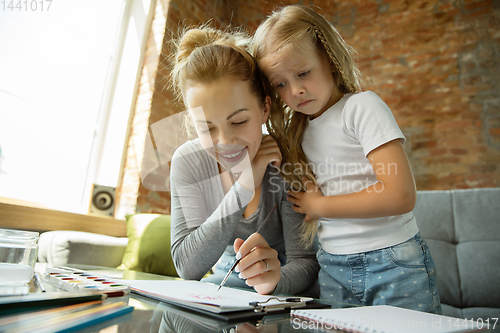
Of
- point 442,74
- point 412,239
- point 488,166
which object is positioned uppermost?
point 442,74

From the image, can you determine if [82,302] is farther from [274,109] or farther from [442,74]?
[442,74]

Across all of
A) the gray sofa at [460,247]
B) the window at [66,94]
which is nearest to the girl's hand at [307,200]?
the gray sofa at [460,247]

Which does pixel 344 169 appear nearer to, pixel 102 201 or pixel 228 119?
pixel 228 119

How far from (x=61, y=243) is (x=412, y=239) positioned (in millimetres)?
1609

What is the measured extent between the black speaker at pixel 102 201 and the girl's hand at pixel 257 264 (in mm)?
1937

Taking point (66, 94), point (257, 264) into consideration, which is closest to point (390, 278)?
point (257, 264)

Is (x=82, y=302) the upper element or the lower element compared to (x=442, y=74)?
lower

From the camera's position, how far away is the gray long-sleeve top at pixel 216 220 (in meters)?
0.84

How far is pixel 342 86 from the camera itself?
99cm

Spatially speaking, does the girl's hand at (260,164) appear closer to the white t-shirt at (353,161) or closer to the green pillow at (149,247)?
the white t-shirt at (353,161)

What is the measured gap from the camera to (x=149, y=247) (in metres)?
1.88

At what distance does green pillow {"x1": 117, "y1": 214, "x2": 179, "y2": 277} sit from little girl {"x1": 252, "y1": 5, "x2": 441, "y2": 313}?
3.85 feet

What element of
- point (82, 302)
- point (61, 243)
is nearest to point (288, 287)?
point (82, 302)

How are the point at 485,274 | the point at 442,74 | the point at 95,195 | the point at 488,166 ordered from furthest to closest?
Result: the point at 442,74 → the point at 488,166 → the point at 95,195 → the point at 485,274
